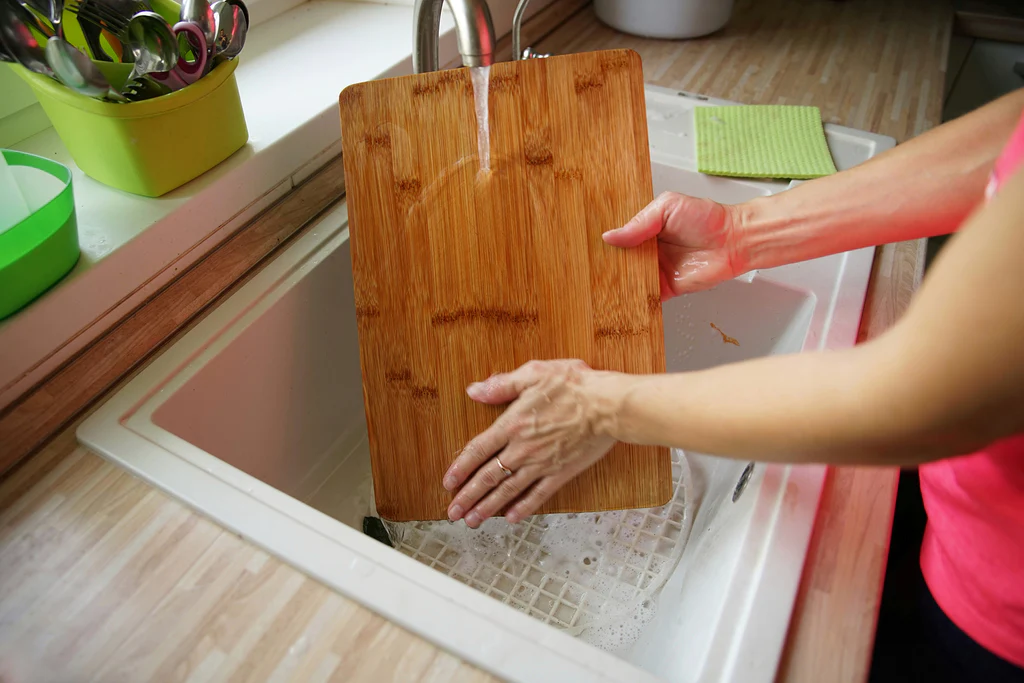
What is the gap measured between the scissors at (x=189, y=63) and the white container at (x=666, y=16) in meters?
1.05

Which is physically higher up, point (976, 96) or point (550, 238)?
point (550, 238)

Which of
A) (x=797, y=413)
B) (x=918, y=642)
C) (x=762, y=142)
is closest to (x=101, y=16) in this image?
(x=797, y=413)

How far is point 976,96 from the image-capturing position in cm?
184

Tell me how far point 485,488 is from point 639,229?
341 millimetres

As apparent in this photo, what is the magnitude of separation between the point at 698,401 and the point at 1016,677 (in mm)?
433

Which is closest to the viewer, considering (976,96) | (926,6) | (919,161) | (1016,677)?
(1016,677)

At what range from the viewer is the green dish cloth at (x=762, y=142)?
1057 mm

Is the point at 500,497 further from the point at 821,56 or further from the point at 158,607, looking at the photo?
the point at 821,56

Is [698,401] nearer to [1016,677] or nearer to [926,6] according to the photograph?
[1016,677]

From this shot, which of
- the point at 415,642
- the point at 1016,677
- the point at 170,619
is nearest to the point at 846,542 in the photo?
the point at 1016,677

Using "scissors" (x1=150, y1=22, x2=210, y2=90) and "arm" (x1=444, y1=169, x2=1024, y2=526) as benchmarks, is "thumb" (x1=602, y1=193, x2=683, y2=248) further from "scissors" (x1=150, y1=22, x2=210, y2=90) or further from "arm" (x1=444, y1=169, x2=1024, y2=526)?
"scissors" (x1=150, y1=22, x2=210, y2=90)

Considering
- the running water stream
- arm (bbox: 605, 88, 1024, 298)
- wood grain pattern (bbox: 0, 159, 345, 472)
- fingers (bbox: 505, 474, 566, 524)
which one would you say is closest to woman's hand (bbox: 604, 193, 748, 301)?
arm (bbox: 605, 88, 1024, 298)

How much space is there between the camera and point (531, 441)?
28.0 inches

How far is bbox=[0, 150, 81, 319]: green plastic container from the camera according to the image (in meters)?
0.64
